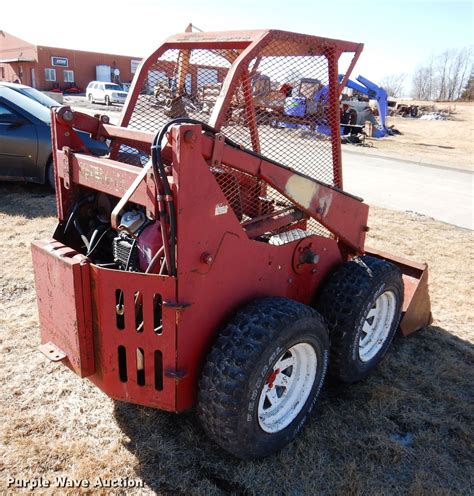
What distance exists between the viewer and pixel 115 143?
120 inches

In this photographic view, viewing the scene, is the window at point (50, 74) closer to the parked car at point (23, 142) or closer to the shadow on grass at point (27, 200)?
the shadow on grass at point (27, 200)

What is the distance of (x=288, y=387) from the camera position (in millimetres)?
2695

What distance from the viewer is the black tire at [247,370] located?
2.23 metres

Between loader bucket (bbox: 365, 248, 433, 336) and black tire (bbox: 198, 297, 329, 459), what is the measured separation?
1563 mm

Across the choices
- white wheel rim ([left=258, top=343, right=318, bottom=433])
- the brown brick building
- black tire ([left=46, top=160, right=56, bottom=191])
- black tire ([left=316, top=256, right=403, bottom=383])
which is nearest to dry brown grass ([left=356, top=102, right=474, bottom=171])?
black tire ([left=46, top=160, right=56, bottom=191])

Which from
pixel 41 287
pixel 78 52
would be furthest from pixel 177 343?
pixel 78 52

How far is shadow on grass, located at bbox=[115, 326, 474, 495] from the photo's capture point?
2418mm

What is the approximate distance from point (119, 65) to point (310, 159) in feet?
156

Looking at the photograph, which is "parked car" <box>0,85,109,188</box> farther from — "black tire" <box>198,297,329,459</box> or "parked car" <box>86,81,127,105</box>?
"parked car" <box>86,81,127,105</box>

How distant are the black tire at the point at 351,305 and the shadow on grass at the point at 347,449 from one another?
0.65 ft

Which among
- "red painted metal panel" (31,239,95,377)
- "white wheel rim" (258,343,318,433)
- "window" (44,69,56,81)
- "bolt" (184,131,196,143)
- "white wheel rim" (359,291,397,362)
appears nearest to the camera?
"bolt" (184,131,196,143)

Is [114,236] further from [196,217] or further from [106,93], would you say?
[106,93]

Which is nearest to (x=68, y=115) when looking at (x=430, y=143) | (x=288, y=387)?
(x=288, y=387)

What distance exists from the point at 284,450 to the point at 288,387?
34 centimetres
